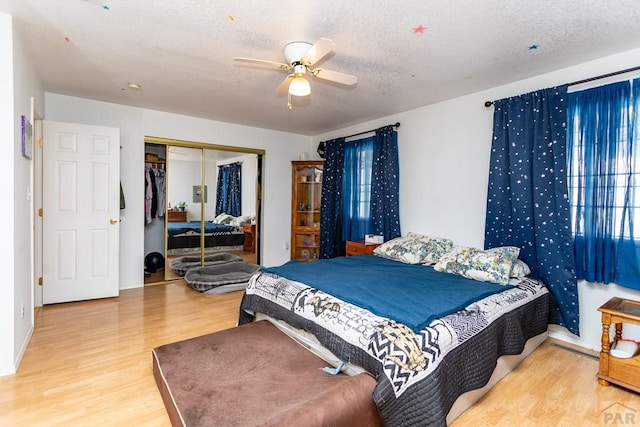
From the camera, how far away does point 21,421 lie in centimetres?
171

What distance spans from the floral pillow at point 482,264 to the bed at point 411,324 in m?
0.05

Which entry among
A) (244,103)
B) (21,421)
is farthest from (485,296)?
(244,103)

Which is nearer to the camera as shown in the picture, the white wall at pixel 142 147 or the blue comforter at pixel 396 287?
the blue comforter at pixel 396 287

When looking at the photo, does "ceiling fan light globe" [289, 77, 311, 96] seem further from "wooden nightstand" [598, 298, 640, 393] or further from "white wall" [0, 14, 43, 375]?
Result: "wooden nightstand" [598, 298, 640, 393]

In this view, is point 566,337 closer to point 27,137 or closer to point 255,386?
point 255,386

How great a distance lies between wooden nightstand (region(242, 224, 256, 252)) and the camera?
5336mm

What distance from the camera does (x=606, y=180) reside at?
247cm

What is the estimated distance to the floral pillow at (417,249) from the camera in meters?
3.41

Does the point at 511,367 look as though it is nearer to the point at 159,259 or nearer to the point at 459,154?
the point at 459,154

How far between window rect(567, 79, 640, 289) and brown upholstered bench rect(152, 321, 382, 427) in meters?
2.23

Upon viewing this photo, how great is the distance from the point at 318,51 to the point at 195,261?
3.85 metres

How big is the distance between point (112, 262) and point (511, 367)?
424 cm

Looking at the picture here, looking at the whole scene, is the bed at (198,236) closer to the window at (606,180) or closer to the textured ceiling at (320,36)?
the textured ceiling at (320,36)

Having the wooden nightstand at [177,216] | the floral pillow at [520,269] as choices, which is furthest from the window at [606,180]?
the wooden nightstand at [177,216]
